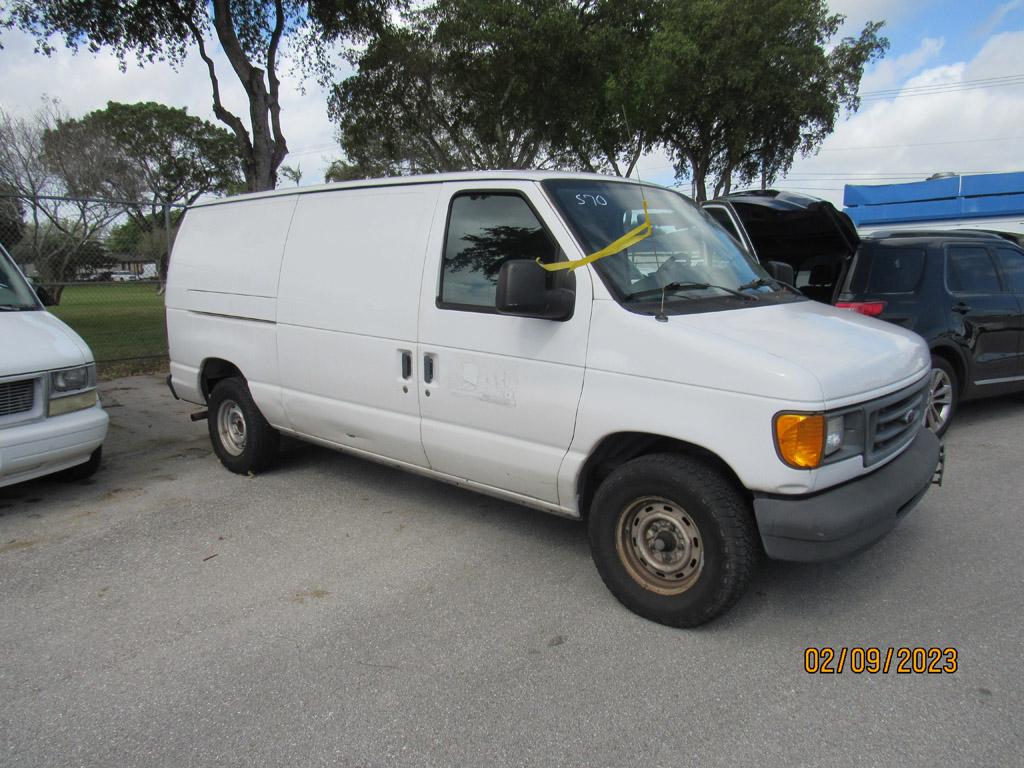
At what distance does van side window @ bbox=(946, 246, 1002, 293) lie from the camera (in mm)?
6445

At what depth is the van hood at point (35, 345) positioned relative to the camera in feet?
15.0

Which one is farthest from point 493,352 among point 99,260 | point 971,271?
point 99,260

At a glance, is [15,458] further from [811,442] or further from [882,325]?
[882,325]

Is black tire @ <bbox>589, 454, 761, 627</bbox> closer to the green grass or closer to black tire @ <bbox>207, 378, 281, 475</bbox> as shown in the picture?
black tire @ <bbox>207, 378, 281, 475</bbox>

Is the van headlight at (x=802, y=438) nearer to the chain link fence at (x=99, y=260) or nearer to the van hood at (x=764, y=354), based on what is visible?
the van hood at (x=764, y=354)

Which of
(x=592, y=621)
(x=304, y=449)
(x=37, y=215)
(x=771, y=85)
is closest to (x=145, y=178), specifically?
(x=37, y=215)

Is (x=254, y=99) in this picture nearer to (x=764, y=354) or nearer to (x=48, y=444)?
(x=48, y=444)

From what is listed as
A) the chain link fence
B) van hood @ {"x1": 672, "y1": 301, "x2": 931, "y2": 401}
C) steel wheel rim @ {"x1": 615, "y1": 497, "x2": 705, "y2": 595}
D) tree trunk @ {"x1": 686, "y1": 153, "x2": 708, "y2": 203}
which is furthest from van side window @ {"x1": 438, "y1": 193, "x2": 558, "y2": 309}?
tree trunk @ {"x1": 686, "y1": 153, "x2": 708, "y2": 203}

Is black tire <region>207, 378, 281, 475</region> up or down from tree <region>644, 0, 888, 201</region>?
down

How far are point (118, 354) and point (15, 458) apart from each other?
707 centimetres

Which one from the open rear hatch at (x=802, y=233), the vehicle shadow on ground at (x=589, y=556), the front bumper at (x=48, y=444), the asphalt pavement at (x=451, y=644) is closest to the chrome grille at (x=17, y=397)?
the front bumper at (x=48, y=444)

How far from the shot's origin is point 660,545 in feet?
10.6
